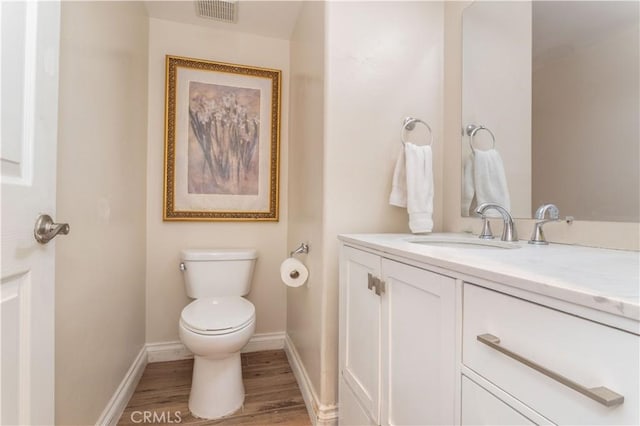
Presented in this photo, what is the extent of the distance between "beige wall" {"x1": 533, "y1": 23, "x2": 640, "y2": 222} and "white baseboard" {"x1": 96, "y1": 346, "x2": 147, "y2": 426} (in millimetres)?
1896

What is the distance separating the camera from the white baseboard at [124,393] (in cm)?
127

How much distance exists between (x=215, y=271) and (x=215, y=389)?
63 cm

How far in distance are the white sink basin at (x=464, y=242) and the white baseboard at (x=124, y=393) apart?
4.71 feet

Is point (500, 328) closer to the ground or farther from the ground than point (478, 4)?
closer to the ground

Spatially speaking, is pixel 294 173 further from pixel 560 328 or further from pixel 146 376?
pixel 560 328

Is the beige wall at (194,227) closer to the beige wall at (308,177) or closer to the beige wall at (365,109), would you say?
the beige wall at (308,177)

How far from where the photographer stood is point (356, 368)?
107 centimetres

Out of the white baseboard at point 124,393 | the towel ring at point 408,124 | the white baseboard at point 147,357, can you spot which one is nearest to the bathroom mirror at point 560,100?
the towel ring at point 408,124

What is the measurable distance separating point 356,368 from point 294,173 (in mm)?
1205

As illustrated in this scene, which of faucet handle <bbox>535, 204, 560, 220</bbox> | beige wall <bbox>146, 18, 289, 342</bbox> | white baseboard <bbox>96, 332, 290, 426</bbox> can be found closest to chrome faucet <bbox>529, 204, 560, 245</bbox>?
faucet handle <bbox>535, 204, 560, 220</bbox>

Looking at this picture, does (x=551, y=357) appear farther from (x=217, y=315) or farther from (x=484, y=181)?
(x=217, y=315)

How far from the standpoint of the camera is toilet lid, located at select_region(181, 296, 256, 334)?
1.37m

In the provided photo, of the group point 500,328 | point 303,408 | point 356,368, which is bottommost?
point 303,408

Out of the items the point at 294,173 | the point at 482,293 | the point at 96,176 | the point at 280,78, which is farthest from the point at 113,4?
the point at 482,293
